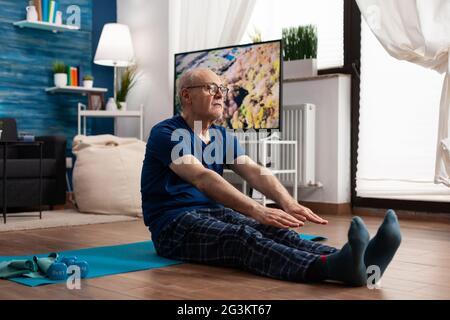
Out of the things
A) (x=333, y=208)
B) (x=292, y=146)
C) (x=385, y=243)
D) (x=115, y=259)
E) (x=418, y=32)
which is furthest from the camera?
(x=292, y=146)

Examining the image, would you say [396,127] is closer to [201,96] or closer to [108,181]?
[108,181]

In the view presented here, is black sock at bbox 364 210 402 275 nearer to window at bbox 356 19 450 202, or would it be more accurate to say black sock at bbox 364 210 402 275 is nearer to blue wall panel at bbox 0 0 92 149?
window at bbox 356 19 450 202

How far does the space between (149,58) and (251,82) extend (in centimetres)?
182

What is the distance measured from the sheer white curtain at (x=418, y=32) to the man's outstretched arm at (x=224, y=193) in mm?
1952

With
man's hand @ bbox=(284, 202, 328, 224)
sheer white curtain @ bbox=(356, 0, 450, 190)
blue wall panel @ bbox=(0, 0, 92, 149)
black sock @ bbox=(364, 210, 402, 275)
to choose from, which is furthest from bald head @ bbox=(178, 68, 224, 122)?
blue wall panel @ bbox=(0, 0, 92, 149)

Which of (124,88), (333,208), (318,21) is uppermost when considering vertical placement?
(318,21)

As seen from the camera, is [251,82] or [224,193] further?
[251,82]

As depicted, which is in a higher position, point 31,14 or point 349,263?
point 31,14

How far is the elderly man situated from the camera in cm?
204

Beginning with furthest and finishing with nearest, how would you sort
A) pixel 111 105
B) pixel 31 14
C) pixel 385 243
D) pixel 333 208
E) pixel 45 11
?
pixel 111 105 → pixel 45 11 → pixel 31 14 → pixel 333 208 → pixel 385 243

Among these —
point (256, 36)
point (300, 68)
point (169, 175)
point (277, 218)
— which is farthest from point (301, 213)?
point (256, 36)

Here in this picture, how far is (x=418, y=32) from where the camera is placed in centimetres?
406
